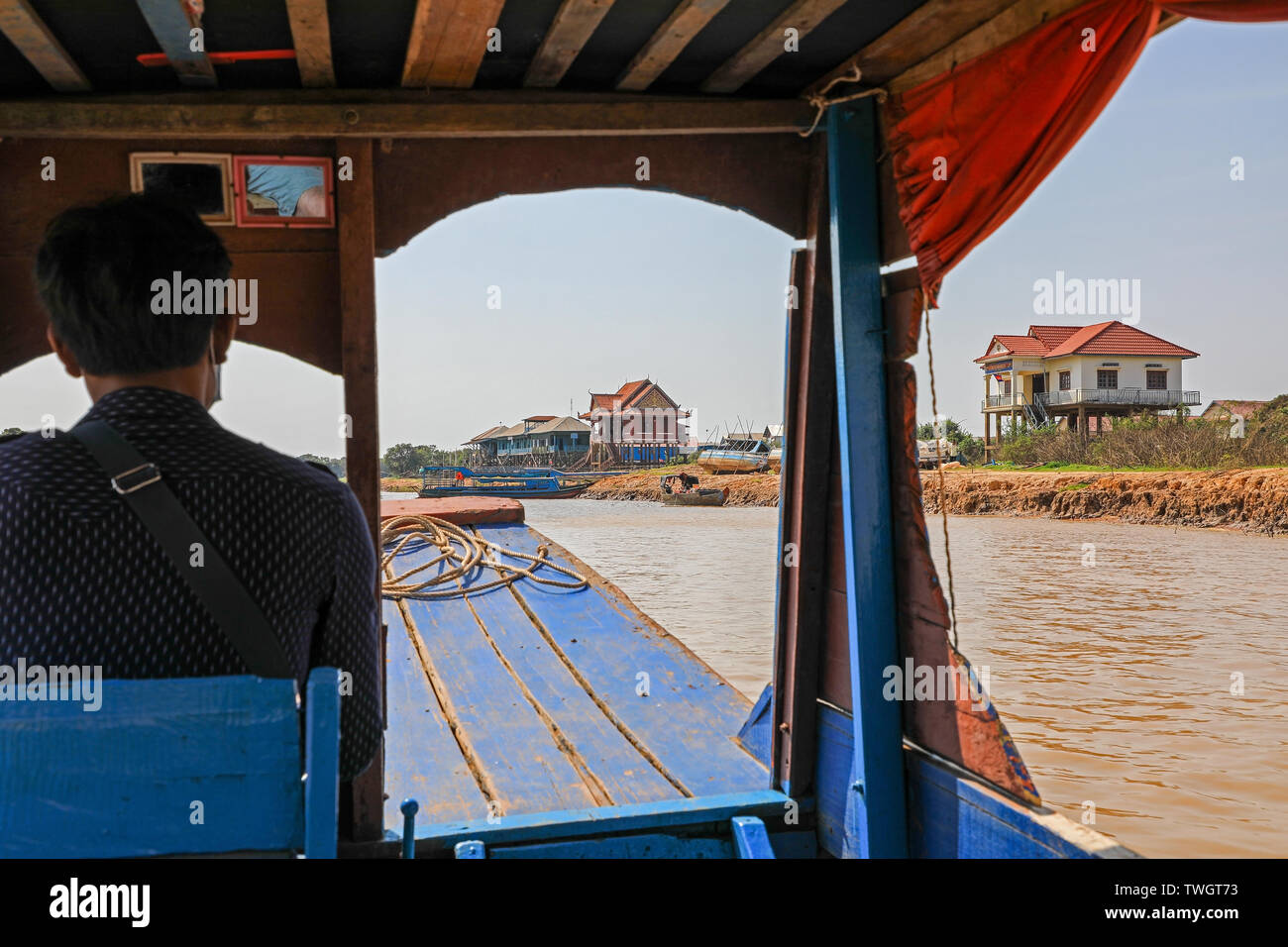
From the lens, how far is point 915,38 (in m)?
2.70

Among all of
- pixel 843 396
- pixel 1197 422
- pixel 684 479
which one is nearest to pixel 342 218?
pixel 843 396

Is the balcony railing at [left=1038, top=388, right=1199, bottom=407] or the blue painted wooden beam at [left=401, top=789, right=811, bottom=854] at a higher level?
the balcony railing at [left=1038, top=388, right=1199, bottom=407]

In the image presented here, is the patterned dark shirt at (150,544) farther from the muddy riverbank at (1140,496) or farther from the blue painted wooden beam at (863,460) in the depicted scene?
the muddy riverbank at (1140,496)

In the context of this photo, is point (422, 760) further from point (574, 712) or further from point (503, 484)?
point (503, 484)

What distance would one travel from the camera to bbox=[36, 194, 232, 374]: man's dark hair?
1.19 metres

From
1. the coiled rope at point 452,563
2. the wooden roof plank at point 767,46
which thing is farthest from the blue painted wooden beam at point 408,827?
the coiled rope at point 452,563

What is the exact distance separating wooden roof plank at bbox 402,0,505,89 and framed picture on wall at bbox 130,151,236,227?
63cm

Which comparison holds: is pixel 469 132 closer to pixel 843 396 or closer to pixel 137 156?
pixel 137 156

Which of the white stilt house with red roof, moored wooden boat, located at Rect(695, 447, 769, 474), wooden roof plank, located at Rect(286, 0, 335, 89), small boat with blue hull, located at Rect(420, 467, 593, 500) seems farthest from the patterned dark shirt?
moored wooden boat, located at Rect(695, 447, 769, 474)

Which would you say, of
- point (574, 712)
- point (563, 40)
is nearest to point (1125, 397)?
point (574, 712)

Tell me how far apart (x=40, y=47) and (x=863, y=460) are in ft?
8.50

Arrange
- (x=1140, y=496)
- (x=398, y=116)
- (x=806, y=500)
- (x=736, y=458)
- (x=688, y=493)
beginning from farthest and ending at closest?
1. (x=736, y=458)
2. (x=688, y=493)
3. (x=1140, y=496)
4. (x=806, y=500)
5. (x=398, y=116)

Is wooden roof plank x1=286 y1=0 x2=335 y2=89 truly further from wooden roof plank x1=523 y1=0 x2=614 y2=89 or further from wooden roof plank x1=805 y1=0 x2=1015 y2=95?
wooden roof plank x1=805 y1=0 x2=1015 y2=95

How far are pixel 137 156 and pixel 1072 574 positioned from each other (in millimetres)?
16075
